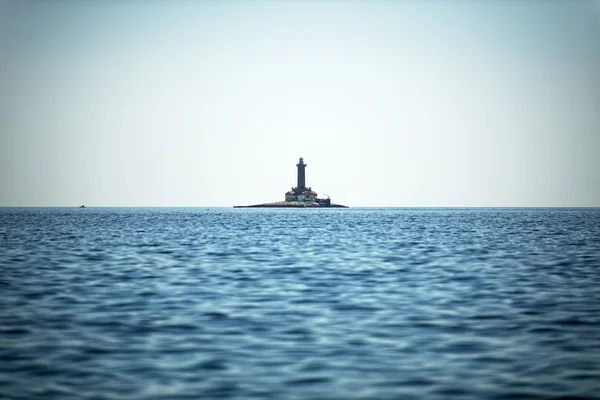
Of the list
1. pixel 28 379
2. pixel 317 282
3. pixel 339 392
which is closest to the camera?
pixel 339 392

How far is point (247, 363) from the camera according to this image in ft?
34.4

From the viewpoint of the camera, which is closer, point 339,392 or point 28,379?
point 339,392

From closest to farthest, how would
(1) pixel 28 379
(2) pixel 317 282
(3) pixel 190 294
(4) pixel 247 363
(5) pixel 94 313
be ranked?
(1) pixel 28 379 → (4) pixel 247 363 → (5) pixel 94 313 → (3) pixel 190 294 → (2) pixel 317 282

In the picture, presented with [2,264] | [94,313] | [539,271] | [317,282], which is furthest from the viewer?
[2,264]

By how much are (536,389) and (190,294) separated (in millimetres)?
10915

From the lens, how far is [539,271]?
24422 mm

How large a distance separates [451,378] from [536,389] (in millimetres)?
1167

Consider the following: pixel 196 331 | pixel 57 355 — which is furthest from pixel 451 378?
pixel 57 355

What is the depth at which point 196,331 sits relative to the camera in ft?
42.5

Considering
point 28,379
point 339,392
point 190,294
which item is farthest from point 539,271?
point 28,379

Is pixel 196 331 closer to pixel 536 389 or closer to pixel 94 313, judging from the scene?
pixel 94 313

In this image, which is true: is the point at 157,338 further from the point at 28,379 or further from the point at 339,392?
the point at 339,392

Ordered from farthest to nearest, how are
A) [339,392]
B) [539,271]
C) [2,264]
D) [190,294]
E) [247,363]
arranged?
[2,264] → [539,271] → [190,294] → [247,363] → [339,392]

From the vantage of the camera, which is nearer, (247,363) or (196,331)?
(247,363)
